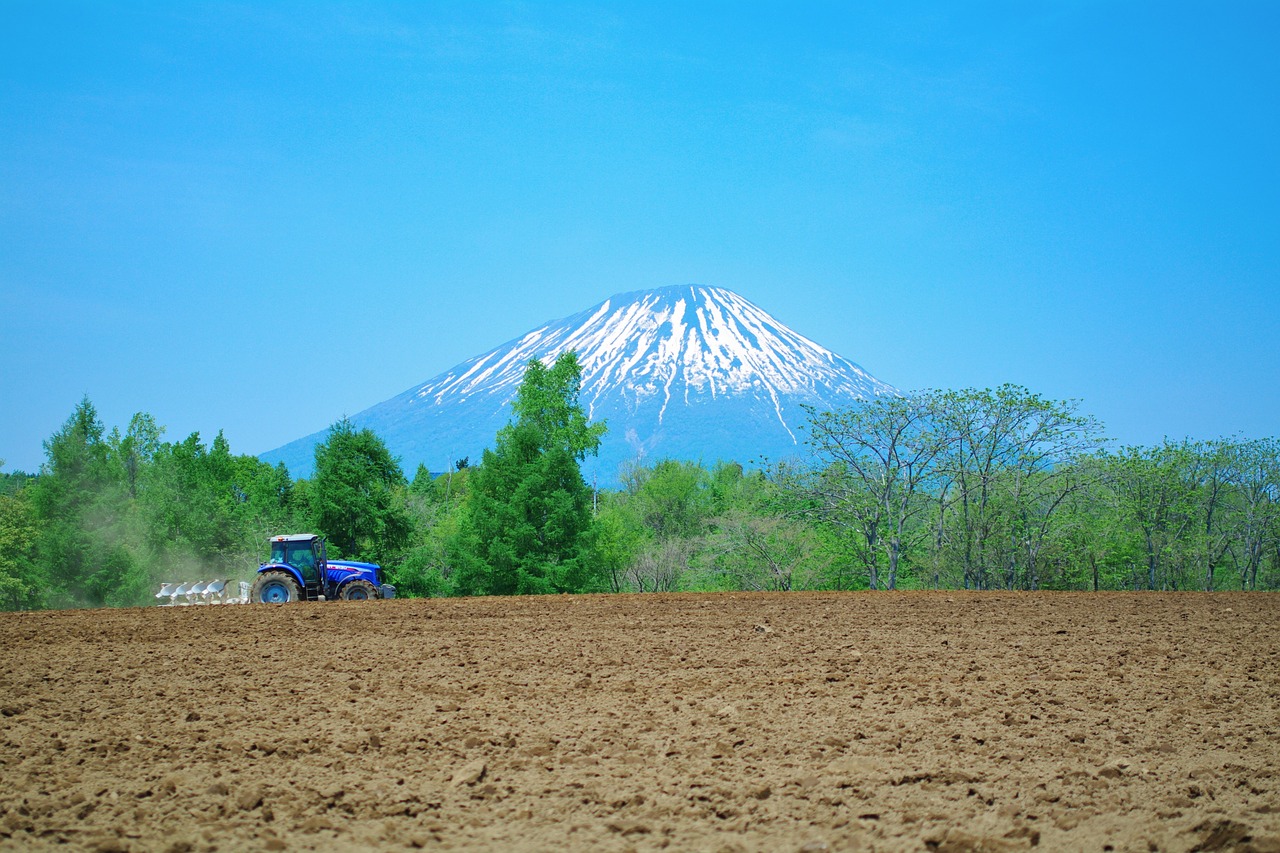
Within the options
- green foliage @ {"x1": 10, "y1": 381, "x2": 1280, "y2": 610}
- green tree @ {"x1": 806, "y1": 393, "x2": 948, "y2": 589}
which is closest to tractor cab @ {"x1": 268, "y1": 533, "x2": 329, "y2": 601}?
green foliage @ {"x1": 10, "y1": 381, "x2": 1280, "y2": 610}

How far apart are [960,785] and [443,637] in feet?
36.7

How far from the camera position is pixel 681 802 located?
7.21 m

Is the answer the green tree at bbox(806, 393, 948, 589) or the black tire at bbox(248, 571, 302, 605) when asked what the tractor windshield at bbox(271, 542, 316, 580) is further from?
the green tree at bbox(806, 393, 948, 589)

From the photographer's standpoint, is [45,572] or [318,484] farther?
[45,572]

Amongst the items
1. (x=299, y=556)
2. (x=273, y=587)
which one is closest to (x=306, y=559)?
(x=299, y=556)

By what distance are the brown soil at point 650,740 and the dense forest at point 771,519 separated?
772 inches

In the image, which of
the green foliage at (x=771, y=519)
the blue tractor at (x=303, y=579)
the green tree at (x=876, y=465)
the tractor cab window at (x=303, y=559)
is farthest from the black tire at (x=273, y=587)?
the green tree at (x=876, y=465)

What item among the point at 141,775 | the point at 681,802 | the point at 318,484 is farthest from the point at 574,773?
the point at 318,484

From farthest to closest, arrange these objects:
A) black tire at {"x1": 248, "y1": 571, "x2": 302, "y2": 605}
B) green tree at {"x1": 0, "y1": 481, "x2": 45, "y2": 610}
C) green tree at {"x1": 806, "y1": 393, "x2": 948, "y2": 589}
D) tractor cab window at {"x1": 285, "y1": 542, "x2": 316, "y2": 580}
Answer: green tree at {"x1": 0, "y1": 481, "x2": 45, "y2": 610} < green tree at {"x1": 806, "y1": 393, "x2": 948, "y2": 589} < tractor cab window at {"x1": 285, "y1": 542, "x2": 316, "y2": 580} < black tire at {"x1": 248, "y1": 571, "x2": 302, "y2": 605}

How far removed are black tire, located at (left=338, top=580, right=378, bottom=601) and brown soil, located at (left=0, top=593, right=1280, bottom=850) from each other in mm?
10007

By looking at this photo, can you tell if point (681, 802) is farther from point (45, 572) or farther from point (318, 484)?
point (45, 572)

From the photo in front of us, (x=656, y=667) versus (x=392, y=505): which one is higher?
(x=392, y=505)

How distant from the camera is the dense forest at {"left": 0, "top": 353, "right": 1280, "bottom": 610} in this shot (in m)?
36.2

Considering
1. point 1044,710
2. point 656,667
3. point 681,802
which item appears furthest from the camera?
point 656,667
